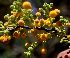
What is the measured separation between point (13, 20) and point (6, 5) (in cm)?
117

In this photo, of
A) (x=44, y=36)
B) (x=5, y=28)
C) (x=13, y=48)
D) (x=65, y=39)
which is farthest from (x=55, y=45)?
(x=5, y=28)

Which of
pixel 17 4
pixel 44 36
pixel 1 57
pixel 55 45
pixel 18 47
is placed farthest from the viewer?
pixel 18 47

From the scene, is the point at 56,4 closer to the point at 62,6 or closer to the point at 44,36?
the point at 62,6

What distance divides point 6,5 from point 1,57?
87 centimetres

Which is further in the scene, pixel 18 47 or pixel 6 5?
pixel 18 47

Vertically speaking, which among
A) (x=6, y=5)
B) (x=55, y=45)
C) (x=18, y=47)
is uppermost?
(x=6, y=5)

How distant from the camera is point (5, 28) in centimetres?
54

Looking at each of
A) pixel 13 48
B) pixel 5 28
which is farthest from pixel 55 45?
pixel 5 28

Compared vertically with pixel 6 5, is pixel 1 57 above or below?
below

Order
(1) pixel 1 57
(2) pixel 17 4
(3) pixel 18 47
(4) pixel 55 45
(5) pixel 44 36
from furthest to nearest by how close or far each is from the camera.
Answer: (3) pixel 18 47
(1) pixel 1 57
(4) pixel 55 45
(5) pixel 44 36
(2) pixel 17 4

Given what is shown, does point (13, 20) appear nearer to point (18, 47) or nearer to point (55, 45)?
point (55, 45)

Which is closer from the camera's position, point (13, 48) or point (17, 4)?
point (17, 4)

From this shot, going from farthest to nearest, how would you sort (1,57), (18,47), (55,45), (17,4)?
(18,47), (1,57), (55,45), (17,4)

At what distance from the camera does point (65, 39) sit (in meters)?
0.65
